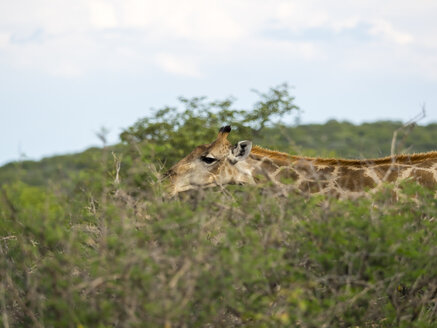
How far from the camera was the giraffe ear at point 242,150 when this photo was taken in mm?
9344

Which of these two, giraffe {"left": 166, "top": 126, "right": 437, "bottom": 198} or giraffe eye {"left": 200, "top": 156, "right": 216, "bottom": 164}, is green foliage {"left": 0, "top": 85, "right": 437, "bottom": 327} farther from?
giraffe eye {"left": 200, "top": 156, "right": 216, "bottom": 164}

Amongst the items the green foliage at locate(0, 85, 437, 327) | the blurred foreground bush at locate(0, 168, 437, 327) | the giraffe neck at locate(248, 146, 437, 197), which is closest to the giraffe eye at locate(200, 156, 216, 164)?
the giraffe neck at locate(248, 146, 437, 197)

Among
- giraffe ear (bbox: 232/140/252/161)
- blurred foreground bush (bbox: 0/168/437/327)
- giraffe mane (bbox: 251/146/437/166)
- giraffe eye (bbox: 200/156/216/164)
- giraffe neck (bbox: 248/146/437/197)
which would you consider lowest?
blurred foreground bush (bbox: 0/168/437/327)

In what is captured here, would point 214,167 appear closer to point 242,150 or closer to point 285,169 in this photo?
point 242,150

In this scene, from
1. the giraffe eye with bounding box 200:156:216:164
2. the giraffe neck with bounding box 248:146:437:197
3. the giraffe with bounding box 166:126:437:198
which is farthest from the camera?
the giraffe eye with bounding box 200:156:216:164

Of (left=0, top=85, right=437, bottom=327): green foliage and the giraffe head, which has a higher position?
the giraffe head

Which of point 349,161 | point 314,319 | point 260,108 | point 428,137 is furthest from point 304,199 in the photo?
point 428,137

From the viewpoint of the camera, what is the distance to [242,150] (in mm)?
9445

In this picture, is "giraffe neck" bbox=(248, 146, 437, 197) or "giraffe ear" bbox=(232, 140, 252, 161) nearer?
"giraffe neck" bbox=(248, 146, 437, 197)

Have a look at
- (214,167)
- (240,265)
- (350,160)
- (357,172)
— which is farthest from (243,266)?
(214,167)

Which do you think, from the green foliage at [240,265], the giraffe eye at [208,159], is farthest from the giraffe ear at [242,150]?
the green foliage at [240,265]

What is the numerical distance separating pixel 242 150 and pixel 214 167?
1.92 ft

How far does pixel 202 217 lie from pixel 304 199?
4.78 feet

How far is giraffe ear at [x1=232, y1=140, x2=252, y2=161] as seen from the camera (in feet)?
30.7
